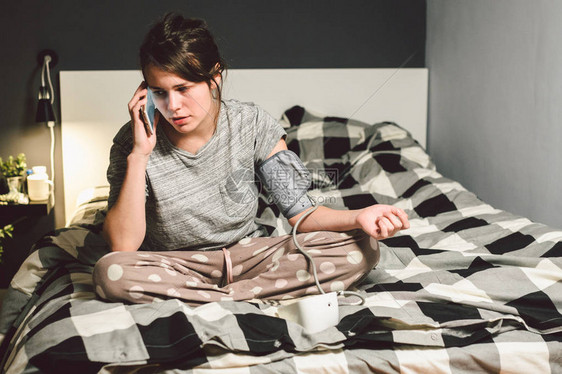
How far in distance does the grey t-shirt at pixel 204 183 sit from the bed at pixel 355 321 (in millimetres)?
216

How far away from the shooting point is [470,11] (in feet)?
8.23

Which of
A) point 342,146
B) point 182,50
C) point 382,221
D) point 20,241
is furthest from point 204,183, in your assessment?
point 20,241

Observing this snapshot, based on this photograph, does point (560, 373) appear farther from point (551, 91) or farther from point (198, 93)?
point (551, 91)

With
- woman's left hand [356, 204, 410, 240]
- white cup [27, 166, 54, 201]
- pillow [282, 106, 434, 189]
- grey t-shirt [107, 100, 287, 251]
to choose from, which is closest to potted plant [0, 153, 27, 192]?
white cup [27, 166, 54, 201]

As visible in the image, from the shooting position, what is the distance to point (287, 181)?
137 centimetres

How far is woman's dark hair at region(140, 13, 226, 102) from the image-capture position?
4.00ft

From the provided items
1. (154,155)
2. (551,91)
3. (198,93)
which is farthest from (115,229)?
(551,91)

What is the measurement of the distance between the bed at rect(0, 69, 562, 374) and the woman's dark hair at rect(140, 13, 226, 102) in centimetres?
51

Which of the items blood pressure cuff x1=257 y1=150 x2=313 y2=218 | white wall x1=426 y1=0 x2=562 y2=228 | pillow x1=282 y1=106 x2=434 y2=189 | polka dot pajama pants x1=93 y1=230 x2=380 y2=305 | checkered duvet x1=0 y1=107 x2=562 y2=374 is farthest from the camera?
Result: pillow x1=282 y1=106 x2=434 y2=189

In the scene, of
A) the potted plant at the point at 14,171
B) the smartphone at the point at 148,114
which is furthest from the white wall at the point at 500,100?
the potted plant at the point at 14,171

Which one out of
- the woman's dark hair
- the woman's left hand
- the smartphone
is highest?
the woman's dark hair

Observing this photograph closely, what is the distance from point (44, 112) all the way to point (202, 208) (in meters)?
1.45

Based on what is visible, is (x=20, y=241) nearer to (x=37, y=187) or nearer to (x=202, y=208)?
(x=37, y=187)

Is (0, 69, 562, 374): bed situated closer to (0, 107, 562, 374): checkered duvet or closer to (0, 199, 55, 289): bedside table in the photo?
(0, 107, 562, 374): checkered duvet
